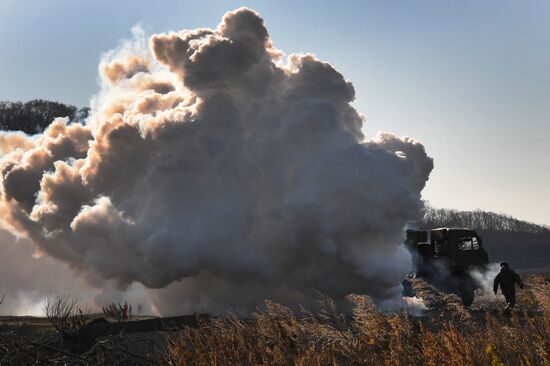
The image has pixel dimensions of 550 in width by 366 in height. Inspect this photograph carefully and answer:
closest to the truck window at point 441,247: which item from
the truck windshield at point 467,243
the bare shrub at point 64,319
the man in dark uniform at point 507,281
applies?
the truck windshield at point 467,243

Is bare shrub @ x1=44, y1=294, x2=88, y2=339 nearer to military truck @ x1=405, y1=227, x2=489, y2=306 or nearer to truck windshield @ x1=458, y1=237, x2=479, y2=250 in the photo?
military truck @ x1=405, y1=227, x2=489, y2=306

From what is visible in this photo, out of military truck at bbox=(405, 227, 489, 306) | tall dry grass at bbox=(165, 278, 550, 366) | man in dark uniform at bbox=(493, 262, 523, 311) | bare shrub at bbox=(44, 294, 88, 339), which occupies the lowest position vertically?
tall dry grass at bbox=(165, 278, 550, 366)

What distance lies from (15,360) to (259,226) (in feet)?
86.8

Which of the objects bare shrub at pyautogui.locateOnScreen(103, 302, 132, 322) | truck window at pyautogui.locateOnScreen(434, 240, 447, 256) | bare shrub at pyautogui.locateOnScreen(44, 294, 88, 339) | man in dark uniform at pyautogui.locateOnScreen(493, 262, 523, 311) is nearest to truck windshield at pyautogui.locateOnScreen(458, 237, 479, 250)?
truck window at pyautogui.locateOnScreen(434, 240, 447, 256)

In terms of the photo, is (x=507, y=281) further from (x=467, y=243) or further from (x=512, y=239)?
(x=512, y=239)

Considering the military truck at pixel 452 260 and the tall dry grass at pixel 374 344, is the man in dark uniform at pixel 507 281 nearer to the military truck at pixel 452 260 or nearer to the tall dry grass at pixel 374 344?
the military truck at pixel 452 260

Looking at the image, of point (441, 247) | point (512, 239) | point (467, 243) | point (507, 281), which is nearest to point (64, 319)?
point (507, 281)

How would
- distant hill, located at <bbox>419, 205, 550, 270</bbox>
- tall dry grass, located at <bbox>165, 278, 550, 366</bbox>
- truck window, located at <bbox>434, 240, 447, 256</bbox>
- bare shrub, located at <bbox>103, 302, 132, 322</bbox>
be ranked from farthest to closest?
distant hill, located at <bbox>419, 205, 550, 270</bbox>
truck window, located at <bbox>434, 240, 447, 256</bbox>
bare shrub, located at <bbox>103, 302, 132, 322</bbox>
tall dry grass, located at <bbox>165, 278, 550, 366</bbox>

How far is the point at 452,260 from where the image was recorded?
28406 millimetres

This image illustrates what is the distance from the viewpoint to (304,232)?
1262 inches

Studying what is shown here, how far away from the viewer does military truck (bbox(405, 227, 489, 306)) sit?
2758cm

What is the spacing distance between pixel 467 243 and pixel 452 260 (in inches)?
58.0

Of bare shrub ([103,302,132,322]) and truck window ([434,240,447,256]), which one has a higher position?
truck window ([434,240,447,256])

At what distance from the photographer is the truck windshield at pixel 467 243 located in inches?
1142
